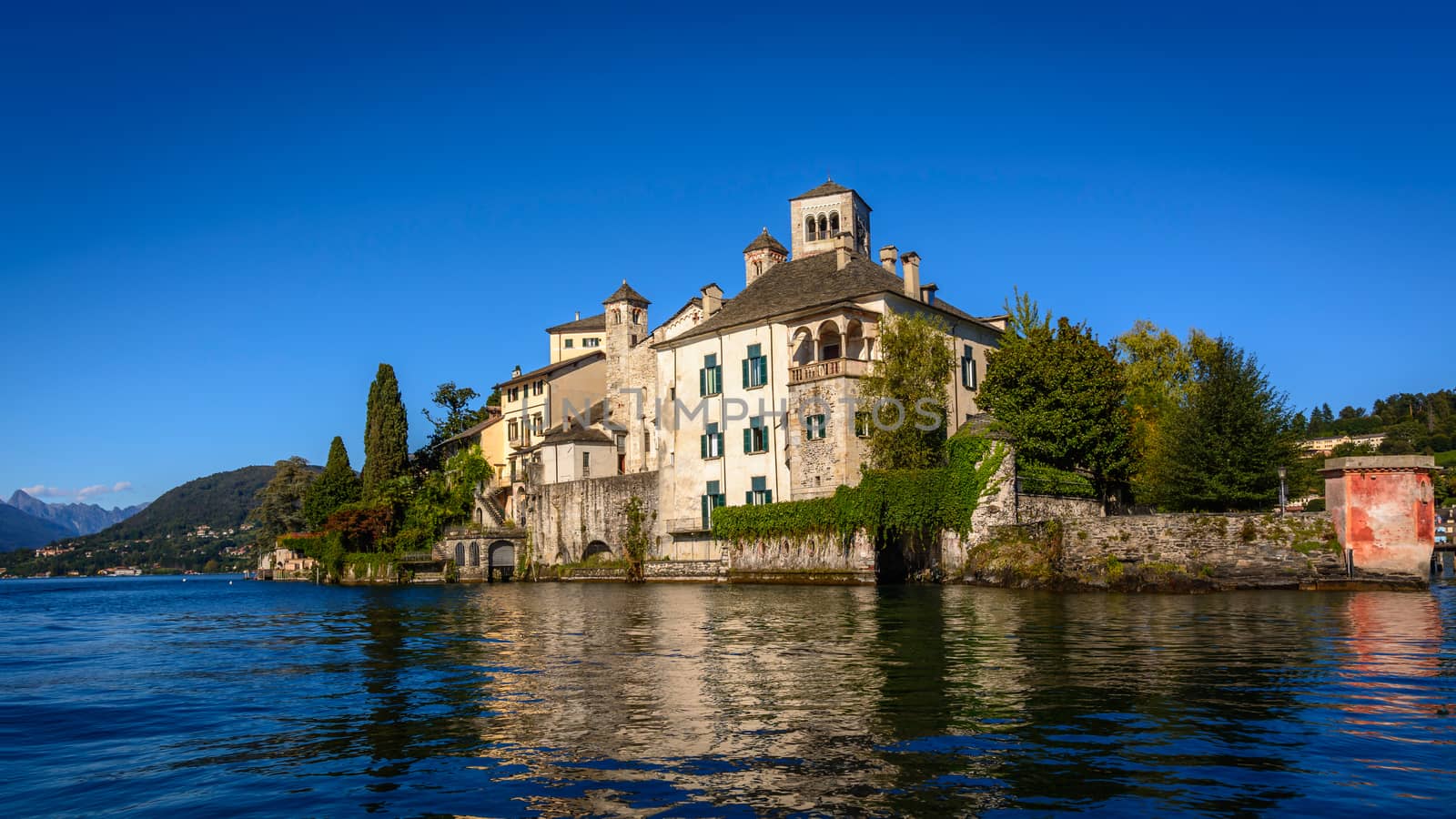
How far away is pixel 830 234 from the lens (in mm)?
61438

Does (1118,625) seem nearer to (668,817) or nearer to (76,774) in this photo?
(668,817)

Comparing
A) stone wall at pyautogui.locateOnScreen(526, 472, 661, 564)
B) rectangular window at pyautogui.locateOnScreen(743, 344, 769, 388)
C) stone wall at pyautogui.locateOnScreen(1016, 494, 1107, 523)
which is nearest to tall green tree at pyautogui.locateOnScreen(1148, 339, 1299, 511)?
stone wall at pyautogui.locateOnScreen(1016, 494, 1107, 523)

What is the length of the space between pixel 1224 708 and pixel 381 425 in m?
74.1

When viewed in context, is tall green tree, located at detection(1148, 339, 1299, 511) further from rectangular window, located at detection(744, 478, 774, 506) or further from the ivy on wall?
rectangular window, located at detection(744, 478, 774, 506)

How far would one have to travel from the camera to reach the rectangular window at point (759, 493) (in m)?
46.5

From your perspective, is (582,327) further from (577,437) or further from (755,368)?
(755,368)

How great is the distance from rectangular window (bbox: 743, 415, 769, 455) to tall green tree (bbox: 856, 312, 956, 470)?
6132mm

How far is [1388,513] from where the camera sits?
29.1 metres

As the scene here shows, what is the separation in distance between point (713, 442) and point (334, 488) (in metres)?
50.5

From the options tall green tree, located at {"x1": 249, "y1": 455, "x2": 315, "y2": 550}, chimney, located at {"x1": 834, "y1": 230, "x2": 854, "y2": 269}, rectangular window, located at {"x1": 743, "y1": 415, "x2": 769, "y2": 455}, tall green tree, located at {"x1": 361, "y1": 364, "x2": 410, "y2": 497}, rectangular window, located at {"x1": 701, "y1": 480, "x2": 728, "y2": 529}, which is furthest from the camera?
tall green tree, located at {"x1": 249, "y1": 455, "x2": 315, "y2": 550}

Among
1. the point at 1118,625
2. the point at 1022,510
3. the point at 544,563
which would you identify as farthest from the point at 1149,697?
the point at 544,563

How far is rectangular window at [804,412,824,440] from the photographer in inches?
1693

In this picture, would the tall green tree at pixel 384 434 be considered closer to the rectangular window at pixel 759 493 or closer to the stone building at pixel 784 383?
the stone building at pixel 784 383

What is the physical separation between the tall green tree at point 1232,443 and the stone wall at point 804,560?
1159 centimetres
